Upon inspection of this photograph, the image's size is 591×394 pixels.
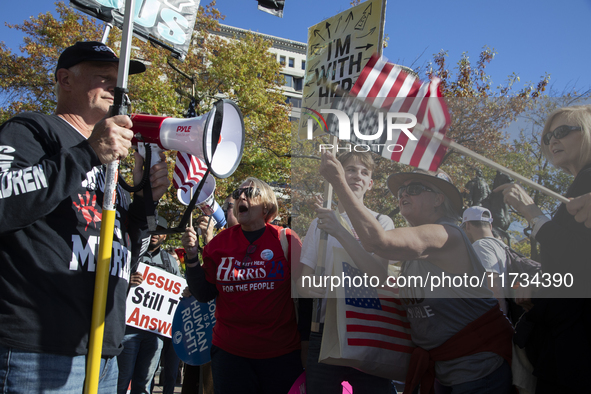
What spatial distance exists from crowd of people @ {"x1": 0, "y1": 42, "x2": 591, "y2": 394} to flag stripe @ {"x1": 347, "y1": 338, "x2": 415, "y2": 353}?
62 millimetres

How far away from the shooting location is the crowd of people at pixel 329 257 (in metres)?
1.45

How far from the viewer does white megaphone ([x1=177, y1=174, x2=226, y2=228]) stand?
116 inches

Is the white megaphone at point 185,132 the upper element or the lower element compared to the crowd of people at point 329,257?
upper

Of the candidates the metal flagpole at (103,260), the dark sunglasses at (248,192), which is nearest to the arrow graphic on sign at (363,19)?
the dark sunglasses at (248,192)

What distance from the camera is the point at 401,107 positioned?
2.11 metres

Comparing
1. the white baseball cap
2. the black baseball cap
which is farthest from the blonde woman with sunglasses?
the black baseball cap

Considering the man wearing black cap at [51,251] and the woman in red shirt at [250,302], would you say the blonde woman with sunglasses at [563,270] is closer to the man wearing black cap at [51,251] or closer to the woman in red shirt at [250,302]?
the woman in red shirt at [250,302]

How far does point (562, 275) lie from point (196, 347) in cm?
293

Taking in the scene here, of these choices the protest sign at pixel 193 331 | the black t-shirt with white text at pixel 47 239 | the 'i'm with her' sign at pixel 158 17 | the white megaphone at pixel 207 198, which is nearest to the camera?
the black t-shirt with white text at pixel 47 239

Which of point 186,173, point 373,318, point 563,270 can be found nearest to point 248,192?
point 186,173

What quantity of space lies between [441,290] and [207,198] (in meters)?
1.78

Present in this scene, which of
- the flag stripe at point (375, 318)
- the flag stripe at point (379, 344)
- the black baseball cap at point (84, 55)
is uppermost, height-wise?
the black baseball cap at point (84, 55)

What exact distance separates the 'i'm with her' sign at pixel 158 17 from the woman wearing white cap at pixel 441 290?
1484 millimetres

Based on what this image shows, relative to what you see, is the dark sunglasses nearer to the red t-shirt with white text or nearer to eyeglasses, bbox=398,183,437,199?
the red t-shirt with white text
